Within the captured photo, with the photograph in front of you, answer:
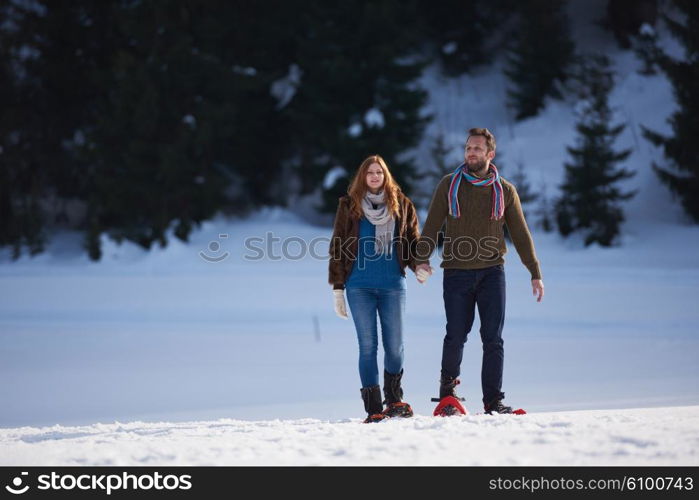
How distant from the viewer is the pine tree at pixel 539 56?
2731cm

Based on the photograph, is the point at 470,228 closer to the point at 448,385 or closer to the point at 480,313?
the point at 480,313

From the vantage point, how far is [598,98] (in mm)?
22047

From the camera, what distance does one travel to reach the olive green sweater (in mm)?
4961

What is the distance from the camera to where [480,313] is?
5.04 metres

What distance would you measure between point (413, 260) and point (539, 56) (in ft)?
79.9

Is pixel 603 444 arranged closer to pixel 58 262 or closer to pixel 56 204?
pixel 58 262

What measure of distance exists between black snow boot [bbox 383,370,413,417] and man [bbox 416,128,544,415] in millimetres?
245

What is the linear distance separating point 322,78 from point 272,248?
5.62m

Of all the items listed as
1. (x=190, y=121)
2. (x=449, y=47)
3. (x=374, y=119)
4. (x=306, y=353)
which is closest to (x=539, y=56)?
(x=449, y=47)

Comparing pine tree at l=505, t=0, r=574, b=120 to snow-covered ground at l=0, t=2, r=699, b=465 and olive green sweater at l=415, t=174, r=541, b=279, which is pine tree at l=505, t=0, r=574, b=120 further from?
olive green sweater at l=415, t=174, r=541, b=279

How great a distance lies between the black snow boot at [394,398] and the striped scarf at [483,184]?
3.82ft

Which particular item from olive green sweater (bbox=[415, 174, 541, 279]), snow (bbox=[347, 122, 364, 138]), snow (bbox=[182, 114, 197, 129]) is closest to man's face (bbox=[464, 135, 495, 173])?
olive green sweater (bbox=[415, 174, 541, 279])
